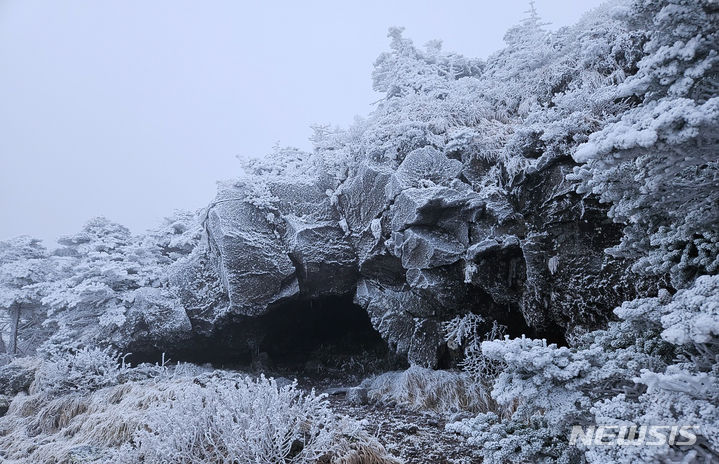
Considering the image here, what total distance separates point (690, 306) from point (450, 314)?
4769mm

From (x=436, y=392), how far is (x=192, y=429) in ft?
12.2

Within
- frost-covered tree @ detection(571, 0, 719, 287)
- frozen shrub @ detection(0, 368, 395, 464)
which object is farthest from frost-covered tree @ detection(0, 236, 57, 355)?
frost-covered tree @ detection(571, 0, 719, 287)

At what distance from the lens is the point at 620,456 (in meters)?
1.84

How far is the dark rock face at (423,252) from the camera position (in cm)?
474

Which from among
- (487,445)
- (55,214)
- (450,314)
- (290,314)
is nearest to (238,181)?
(290,314)

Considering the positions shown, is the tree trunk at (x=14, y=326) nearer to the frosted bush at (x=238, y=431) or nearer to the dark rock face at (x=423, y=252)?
the dark rock face at (x=423, y=252)

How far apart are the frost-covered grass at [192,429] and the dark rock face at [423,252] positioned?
8.00 ft

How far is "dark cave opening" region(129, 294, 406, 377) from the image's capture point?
26.4 ft

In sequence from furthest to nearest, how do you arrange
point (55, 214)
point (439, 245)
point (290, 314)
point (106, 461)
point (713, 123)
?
point (55, 214) → point (290, 314) → point (439, 245) → point (106, 461) → point (713, 123)

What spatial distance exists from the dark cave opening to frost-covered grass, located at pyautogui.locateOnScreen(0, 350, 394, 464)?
2.03 m

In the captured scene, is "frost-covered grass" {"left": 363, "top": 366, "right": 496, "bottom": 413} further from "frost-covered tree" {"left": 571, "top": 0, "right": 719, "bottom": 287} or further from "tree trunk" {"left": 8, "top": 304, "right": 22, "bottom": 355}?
"tree trunk" {"left": 8, "top": 304, "right": 22, "bottom": 355}

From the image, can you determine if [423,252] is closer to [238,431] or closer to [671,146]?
[238,431]

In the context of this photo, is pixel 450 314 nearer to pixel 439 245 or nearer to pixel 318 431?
pixel 439 245

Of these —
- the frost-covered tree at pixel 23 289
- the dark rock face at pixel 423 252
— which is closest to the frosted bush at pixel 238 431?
the dark rock face at pixel 423 252
